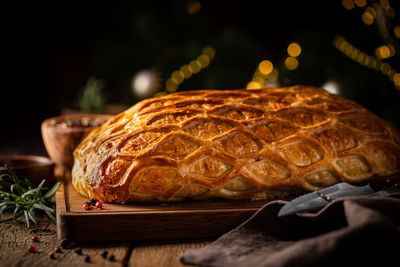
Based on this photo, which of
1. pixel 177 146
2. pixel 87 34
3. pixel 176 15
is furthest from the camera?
pixel 87 34

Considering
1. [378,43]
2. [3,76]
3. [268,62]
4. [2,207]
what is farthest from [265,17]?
[2,207]

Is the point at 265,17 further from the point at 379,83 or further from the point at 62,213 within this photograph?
the point at 62,213

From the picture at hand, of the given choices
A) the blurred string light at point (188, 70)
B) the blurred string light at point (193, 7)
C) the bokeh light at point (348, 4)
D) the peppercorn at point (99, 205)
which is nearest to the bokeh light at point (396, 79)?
the bokeh light at point (348, 4)

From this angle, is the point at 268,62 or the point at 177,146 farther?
the point at 268,62

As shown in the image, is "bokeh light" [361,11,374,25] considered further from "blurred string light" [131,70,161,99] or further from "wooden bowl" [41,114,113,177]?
"wooden bowl" [41,114,113,177]

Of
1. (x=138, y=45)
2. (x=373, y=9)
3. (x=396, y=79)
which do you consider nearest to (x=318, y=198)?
(x=396, y=79)
